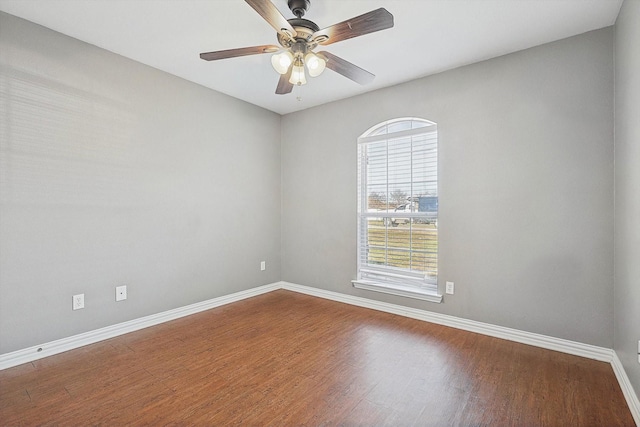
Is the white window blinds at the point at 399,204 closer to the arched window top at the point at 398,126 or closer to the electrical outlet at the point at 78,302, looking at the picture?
the arched window top at the point at 398,126

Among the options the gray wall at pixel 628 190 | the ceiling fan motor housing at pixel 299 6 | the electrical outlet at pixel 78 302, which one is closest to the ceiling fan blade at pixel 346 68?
the ceiling fan motor housing at pixel 299 6

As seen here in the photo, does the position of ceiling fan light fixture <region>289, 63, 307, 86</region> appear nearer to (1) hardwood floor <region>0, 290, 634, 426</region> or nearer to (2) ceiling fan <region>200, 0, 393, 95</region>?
(2) ceiling fan <region>200, 0, 393, 95</region>

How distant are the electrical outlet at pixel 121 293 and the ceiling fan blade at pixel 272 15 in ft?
8.59

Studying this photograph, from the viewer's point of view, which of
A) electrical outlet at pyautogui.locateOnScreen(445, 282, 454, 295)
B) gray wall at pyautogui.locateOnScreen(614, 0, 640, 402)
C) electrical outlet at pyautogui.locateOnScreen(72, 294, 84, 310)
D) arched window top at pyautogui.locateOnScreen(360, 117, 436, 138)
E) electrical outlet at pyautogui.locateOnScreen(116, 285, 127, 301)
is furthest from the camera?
arched window top at pyautogui.locateOnScreen(360, 117, 436, 138)

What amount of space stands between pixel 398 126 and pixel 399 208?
94cm

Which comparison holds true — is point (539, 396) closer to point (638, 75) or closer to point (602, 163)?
point (602, 163)

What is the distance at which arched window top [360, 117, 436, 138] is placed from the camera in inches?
131

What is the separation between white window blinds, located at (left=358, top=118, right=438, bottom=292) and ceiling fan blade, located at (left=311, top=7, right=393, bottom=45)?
1689 mm

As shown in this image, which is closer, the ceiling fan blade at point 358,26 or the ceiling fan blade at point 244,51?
the ceiling fan blade at point 358,26

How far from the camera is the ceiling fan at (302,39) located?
5.58ft

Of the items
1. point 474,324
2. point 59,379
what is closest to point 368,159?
point 474,324

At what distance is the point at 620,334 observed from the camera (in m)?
2.16

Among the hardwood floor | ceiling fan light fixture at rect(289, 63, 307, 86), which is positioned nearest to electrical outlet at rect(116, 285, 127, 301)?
the hardwood floor

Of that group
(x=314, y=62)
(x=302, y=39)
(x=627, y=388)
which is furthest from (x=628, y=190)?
(x=302, y=39)
